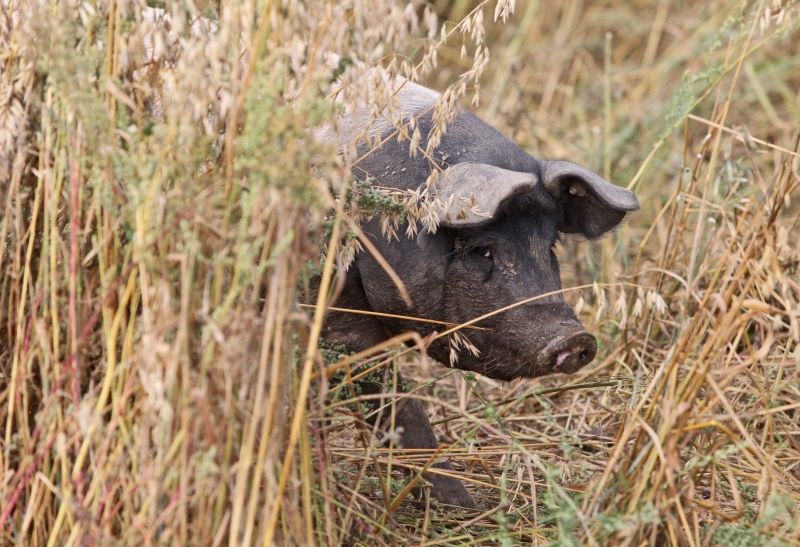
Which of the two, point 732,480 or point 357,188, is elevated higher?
point 357,188

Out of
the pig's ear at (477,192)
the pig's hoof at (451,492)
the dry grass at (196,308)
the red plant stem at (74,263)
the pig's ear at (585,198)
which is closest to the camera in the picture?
the dry grass at (196,308)

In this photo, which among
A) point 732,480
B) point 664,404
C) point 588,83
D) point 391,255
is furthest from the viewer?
point 588,83

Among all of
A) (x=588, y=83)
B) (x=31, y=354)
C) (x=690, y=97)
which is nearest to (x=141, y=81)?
(x=31, y=354)

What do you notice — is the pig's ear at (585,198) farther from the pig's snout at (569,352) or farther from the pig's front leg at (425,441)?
the pig's front leg at (425,441)

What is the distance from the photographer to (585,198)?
3.59 m

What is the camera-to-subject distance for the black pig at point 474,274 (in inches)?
127

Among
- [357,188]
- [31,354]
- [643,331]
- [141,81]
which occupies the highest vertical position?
[141,81]

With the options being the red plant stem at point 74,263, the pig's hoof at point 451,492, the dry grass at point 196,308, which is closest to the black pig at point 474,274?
the pig's hoof at point 451,492

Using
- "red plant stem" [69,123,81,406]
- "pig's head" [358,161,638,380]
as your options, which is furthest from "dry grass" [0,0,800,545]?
"pig's head" [358,161,638,380]

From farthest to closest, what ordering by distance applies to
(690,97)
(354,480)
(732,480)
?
(690,97) < (354,480) < (732,480)

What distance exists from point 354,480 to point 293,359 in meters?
0.67

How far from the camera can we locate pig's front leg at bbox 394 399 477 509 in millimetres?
3184

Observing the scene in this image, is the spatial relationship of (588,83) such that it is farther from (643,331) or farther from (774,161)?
(643,331)

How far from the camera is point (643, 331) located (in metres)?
4.13
